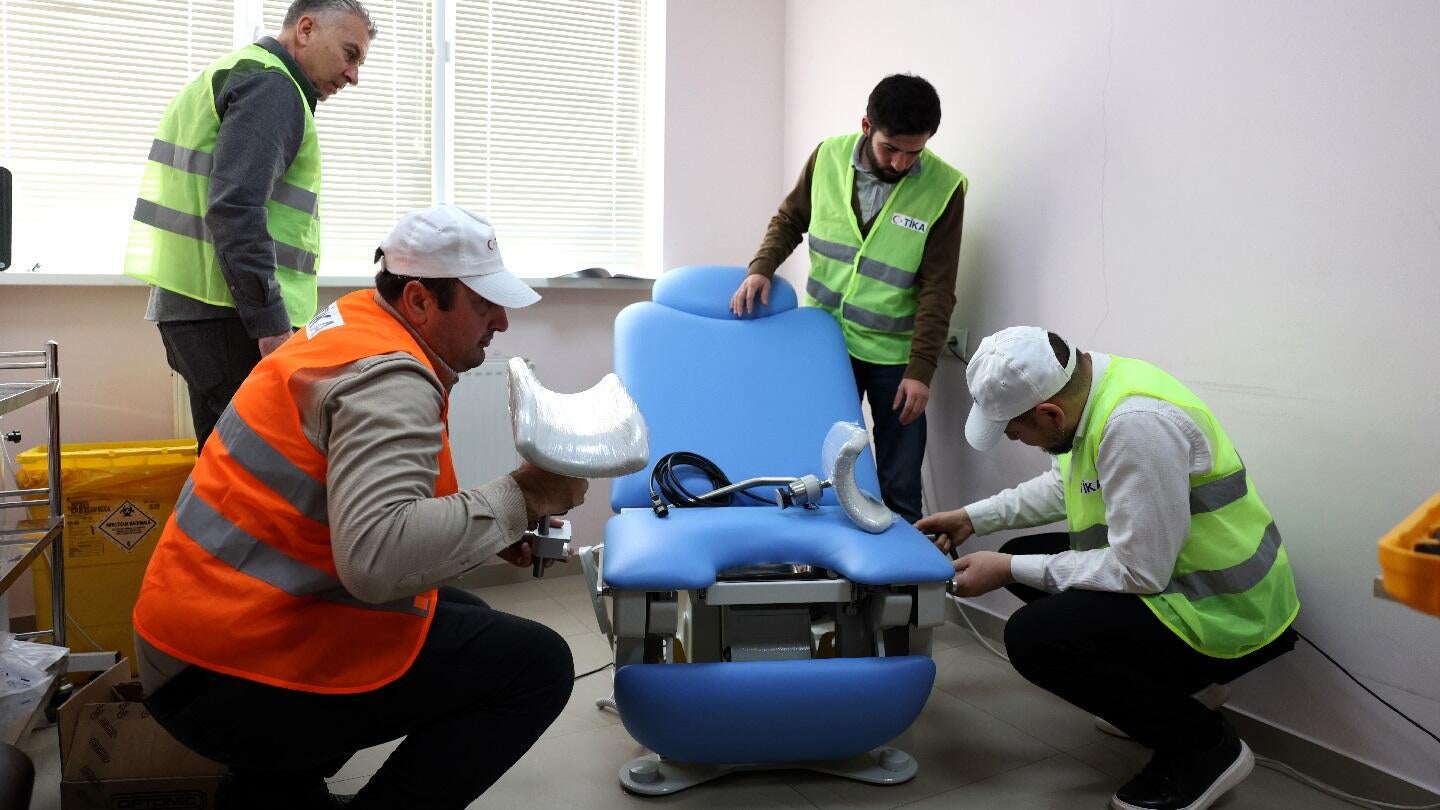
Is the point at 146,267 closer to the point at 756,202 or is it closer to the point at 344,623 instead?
the point at 344,623

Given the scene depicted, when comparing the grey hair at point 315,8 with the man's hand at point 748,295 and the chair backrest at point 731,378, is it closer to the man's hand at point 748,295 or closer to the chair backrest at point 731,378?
the chair backrest at point 731,378

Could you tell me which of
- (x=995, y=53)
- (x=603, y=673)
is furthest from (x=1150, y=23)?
(x=603, y=673)

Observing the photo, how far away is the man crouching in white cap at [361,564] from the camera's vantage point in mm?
1218

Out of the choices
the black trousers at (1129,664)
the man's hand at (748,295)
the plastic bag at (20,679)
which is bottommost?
the plastic bag at (20,679)

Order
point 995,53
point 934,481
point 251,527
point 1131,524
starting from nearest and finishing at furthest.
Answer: point 251,527, point 1131,524, point 995,53, point 934,481

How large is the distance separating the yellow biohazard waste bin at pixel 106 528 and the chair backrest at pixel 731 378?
3.68 ft

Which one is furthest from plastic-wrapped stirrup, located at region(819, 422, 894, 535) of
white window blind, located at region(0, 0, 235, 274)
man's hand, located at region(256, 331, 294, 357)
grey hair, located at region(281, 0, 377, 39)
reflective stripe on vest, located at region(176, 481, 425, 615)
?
white window blind, located at region(0, 0, 235, 274)

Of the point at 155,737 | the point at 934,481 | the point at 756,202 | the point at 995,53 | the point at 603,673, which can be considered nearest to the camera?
the point at 155,737

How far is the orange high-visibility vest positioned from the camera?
4.15 ft

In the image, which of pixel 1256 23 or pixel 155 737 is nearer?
pixel 155 737

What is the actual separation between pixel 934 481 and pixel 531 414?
1.89m

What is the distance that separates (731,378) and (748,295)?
0.25m

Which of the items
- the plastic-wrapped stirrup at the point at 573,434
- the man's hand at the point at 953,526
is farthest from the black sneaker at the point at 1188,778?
the plastic-wrapped stirrup at the point at 573,434

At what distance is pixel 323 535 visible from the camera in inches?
50.7
